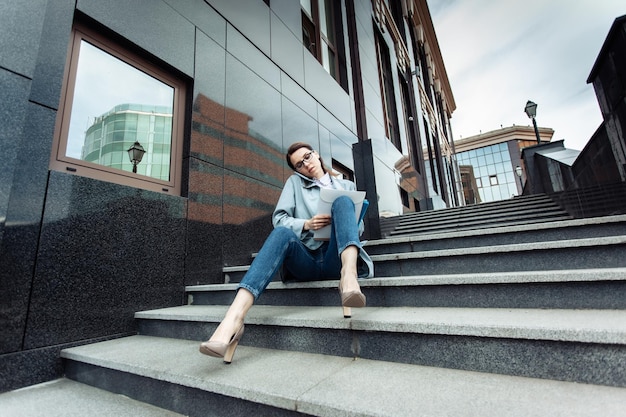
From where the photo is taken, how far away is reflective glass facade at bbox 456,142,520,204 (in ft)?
120

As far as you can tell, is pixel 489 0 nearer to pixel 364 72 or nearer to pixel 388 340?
pixel 364 72

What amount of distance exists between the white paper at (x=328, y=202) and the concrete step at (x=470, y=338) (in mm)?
478

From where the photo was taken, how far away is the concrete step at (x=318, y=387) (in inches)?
36.4

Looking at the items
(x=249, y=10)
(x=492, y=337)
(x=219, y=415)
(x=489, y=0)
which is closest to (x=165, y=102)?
(x=249, y=10)

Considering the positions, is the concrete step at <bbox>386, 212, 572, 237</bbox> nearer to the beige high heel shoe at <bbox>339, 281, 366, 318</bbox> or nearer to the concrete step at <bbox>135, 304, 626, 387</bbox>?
the concrete step at <bbox>135, 304, 626, 387</bbox>

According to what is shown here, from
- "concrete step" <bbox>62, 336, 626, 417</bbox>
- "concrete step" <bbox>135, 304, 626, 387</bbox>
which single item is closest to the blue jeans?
"concrete step" <bbox>135, 304, 626, 387</bbox>

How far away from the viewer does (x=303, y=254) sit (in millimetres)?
1978

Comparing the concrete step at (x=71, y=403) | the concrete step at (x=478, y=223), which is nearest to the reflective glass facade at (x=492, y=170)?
the concrete step at (x=478, y=223)

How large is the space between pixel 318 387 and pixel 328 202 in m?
1.03

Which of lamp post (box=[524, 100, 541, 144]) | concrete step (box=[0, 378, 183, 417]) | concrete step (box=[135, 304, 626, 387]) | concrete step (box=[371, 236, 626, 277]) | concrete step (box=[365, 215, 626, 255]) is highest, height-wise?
lamp post (box=[524, 100, 541, 144])

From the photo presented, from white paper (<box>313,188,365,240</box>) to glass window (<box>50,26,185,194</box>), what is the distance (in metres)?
1.77

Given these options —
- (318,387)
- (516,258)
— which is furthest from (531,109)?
(318,387)

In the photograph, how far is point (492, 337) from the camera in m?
1.20

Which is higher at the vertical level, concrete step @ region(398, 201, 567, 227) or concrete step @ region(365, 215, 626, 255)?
concrete step @ region(398, 201, 567, 227)
